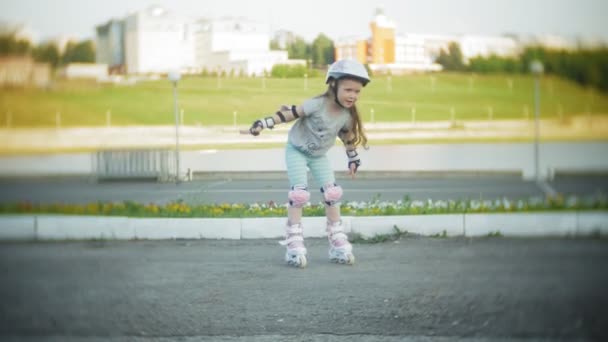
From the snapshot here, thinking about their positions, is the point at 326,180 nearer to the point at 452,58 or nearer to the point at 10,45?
the point at 452,58

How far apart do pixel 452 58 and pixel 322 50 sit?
94cm

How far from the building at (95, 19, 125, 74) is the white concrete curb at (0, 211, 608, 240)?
1.10 m

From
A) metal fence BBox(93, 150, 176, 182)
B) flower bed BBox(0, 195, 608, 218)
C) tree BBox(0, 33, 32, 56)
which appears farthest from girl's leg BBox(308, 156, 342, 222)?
metal fence BBox(93, 150, 176, 182)

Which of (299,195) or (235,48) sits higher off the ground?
(235,48)

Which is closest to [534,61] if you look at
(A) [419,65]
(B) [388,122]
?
(A) [419,65]

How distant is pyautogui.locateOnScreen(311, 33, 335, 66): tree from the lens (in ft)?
16.0

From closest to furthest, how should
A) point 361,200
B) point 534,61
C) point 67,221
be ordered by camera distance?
point 534,61
point 67,221
point 361,200

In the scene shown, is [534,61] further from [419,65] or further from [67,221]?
[67,221]

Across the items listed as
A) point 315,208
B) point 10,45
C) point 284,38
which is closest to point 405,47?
point 284,38

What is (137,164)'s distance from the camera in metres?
6.88

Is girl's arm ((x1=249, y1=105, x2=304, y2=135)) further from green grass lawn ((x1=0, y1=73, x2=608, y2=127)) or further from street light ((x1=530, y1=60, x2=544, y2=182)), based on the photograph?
street light ((x1=530, y1=60, x2=544, y2=182))

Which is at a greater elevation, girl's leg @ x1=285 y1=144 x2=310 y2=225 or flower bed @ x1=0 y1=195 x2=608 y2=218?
girl's leg @ x1=285 y1=144 x2=310 y2=225

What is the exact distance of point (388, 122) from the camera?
19.3 ft

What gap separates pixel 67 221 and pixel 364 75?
2.50 meters
